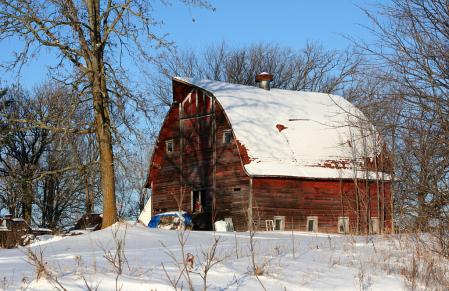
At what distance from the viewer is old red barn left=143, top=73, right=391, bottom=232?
19.7 m

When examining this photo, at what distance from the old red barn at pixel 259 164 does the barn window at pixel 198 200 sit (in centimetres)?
5

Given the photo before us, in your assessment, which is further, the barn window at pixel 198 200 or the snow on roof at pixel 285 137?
the barn window at pixel 198 200

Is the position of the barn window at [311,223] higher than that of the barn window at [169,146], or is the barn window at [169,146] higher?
the barn window at [169,146]

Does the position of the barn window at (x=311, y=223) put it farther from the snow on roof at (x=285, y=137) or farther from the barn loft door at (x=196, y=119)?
the barn loft door at (x=196, y=119)

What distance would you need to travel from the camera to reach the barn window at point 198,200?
2159cm

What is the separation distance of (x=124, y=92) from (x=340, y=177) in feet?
36.7

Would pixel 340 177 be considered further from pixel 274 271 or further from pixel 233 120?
pixel 274 271

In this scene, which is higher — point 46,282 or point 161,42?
point 161,42

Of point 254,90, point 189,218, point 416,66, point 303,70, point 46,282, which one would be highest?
point 303,70

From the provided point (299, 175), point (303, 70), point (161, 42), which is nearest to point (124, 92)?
point (161, 42)

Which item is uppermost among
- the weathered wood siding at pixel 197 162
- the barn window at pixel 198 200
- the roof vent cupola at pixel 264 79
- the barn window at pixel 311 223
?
the roof vent cupola at pixel 264 79

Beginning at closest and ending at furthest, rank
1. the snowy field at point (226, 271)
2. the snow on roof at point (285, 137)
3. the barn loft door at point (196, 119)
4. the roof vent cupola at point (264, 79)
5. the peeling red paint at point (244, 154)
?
the snowy field at point (226, 271)
the peeling red paint at point (244, 154)
the snow on roof at point (285, 137)
the barn loft door at point (196, 119)
the roof vent cupola at point (264, 79)

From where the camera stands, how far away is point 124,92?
14.6 metres

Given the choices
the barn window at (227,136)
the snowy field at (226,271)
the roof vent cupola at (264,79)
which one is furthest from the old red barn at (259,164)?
the snowy field at (226,271)
